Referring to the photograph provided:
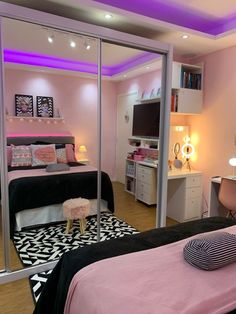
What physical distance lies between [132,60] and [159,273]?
7.96 feet

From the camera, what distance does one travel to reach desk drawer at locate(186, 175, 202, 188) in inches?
140

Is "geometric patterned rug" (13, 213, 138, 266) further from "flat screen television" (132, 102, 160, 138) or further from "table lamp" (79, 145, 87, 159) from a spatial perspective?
"flat screen television" (132, 102, 160, 138)

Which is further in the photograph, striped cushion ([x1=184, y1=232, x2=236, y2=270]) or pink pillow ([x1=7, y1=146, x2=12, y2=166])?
pink pillow ([x1=7, y1=146, x2=12, y2=166])

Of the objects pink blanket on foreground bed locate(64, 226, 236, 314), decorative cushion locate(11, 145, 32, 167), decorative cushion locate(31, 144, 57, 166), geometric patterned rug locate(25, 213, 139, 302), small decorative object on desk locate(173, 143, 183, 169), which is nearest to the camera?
pink blanket on foreground bed locate(64, 226, 236, 314)

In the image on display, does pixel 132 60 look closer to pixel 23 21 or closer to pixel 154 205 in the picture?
pixel 23 21

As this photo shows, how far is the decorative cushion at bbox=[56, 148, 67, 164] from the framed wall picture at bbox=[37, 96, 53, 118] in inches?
14.6

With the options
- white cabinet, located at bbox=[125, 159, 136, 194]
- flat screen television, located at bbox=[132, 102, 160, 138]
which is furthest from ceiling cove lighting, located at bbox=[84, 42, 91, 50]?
white cabinet, located at bbox=[125, 159, 136, 194]

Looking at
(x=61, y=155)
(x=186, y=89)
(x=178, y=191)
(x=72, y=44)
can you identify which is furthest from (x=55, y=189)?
(x=186, y=89)

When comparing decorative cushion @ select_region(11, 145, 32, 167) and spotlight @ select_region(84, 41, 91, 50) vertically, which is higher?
spotlight @ select_region(84, 41, 91, 50)

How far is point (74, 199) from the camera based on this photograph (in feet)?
9.39

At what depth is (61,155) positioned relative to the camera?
2781mm

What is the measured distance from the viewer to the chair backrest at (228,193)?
2.96m

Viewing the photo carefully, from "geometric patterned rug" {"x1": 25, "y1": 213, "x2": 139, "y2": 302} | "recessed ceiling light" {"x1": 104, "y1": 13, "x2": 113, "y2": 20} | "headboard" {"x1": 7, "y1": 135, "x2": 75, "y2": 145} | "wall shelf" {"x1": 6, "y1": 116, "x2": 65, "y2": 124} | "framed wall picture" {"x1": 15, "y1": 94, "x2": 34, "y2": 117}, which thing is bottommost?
"geometric patterned rug" {"x1": 25, "y1": 213, "x2": 139, "y2": 302}

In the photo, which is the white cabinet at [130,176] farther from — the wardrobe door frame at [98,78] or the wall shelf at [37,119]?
the wall shelf at [37,119]
